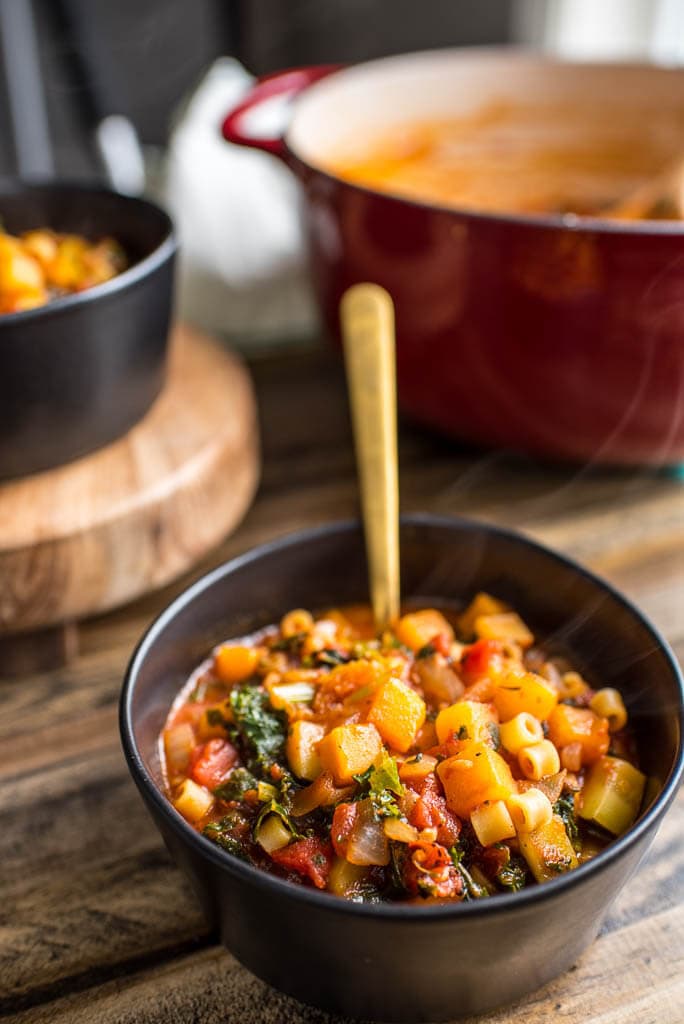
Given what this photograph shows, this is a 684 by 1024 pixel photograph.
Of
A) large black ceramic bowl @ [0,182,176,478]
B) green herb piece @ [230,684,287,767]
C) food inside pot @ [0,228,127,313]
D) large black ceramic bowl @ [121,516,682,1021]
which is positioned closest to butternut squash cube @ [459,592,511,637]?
large black ceramic bowl @ [121,516,682,1021]

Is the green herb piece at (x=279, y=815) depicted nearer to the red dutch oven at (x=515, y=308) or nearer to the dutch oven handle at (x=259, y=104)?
the red dutch oven at (x=515, y=308)

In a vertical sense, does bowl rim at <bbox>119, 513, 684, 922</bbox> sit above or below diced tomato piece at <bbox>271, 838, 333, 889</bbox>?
above

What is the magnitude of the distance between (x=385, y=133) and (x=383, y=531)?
92cm

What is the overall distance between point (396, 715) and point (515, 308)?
1.94 ft

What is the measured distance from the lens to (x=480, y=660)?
3.31 ft

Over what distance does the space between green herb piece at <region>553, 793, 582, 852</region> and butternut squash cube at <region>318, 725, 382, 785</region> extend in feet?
0.52

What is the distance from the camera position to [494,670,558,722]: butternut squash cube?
3.09ft

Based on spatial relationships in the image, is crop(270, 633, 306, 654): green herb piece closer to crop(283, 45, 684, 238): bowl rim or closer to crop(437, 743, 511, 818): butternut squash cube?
crop(437, 743, 511, 818): butternut squash cube

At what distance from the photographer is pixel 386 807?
32.8 inches

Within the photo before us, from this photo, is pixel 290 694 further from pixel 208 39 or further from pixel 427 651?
pixel 208 39

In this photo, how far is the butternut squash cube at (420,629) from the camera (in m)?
1.07

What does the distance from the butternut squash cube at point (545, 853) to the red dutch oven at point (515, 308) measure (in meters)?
0.64

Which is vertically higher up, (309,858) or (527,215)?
(527,215)

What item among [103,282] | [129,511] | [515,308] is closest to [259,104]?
[103,282]
